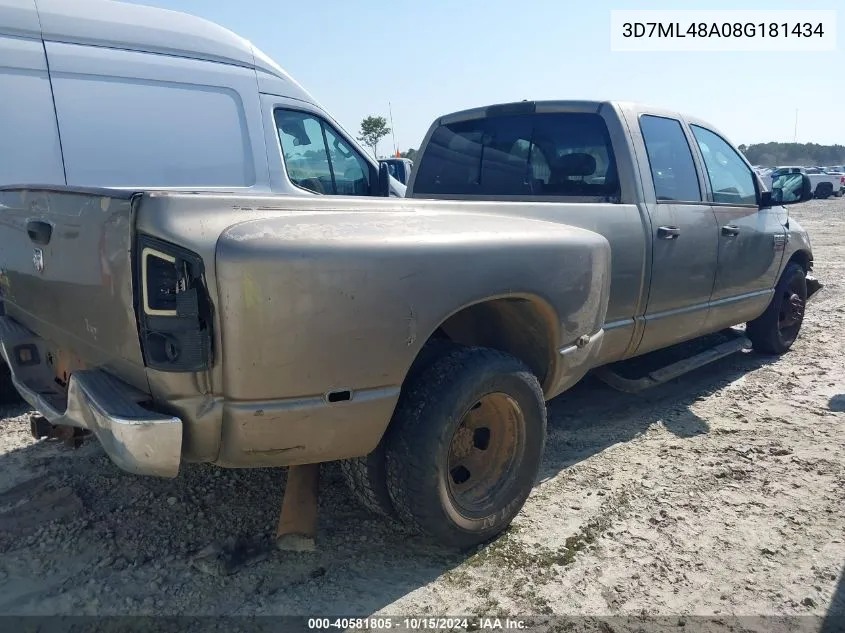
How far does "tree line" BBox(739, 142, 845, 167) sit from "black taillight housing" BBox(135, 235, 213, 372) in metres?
86.3

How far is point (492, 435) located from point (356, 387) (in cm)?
87

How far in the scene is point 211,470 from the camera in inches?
135

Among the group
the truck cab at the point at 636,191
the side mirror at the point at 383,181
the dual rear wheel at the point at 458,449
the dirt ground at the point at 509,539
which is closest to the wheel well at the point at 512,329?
the dual rear wheel at the point at 458,449

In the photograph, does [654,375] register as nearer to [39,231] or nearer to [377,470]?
[377,470]

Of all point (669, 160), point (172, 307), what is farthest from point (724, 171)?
point (172, 307)

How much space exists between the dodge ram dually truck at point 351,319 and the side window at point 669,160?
0.07 m

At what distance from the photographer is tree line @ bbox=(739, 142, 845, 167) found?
259 feet

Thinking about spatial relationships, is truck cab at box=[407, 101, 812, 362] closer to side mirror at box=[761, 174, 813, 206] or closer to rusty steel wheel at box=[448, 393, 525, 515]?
side mirror at box=[761, 174, 813, 206]

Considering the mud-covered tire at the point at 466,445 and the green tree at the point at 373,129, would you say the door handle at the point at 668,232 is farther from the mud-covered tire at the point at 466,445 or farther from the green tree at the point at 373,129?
the green tree at the point at 373,129

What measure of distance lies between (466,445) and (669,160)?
2.42 m

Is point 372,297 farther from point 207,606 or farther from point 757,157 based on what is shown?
point 757,157

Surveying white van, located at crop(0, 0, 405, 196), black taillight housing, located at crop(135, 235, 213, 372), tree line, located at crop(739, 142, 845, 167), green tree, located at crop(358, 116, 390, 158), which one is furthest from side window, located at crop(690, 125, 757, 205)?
tree line, located at crop(739, 142, 845, 167)

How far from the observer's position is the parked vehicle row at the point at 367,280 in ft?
6.79

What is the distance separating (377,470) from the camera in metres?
2.60
